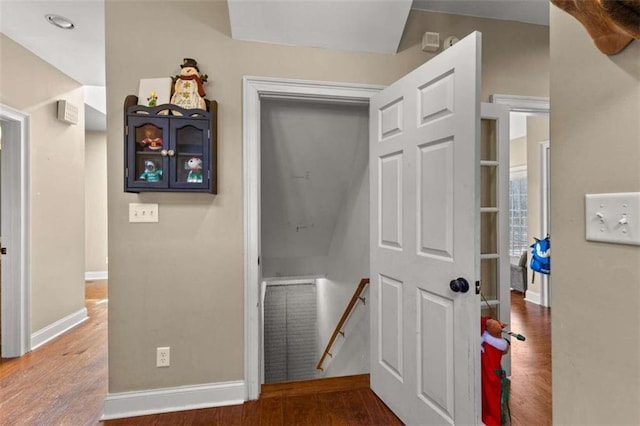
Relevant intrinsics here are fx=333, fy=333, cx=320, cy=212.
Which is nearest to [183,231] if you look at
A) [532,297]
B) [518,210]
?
[532,297]

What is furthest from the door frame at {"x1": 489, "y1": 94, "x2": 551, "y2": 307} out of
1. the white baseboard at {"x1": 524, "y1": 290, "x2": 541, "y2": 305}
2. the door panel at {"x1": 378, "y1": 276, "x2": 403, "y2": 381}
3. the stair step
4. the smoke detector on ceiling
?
the white baseboard at {"x1": 524, "y1": 290, "x2": 541, "y2": 305}

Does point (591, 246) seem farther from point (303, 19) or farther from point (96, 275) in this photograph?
point (96, 275)

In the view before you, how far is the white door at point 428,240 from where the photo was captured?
1450 millimetres

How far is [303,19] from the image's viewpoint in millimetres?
1951

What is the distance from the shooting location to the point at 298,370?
179 inches

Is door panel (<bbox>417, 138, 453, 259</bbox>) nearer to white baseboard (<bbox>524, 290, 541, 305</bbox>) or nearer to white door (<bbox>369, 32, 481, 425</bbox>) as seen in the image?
white door (<bbox>369, 32, 481, 425</bbox>)

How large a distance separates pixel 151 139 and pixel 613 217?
199 cm

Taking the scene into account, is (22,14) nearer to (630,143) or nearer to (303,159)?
(303,159)

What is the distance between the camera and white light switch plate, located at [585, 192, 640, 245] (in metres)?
0.69

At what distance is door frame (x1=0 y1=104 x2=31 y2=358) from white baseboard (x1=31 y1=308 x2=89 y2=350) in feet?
0.36

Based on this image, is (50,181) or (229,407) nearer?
(229,407)

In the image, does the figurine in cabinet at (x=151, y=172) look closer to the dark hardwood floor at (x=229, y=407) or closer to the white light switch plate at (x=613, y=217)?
the dark hardwood floor at (x=229, y=407)

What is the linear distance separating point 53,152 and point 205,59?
2.24 metres

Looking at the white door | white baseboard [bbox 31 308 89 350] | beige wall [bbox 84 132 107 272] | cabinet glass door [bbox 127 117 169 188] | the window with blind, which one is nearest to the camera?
the white door
